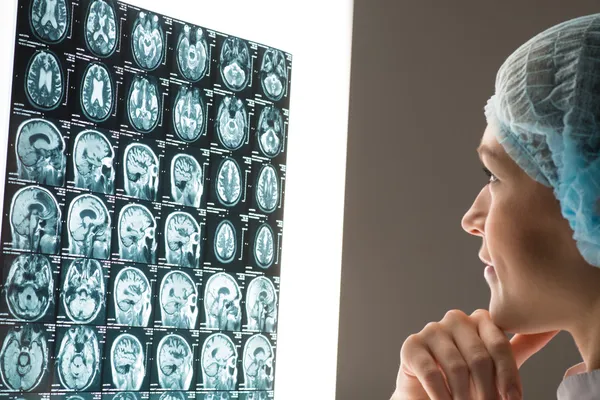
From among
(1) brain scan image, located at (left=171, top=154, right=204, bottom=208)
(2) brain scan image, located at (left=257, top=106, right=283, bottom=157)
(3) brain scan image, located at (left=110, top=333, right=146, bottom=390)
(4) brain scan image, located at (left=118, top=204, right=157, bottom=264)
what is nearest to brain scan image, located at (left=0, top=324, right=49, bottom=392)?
(3) brain scan image, located at (left=110, top=333, right=146, bottom=390)

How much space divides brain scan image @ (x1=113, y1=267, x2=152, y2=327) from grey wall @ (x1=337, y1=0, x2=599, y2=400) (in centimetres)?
62

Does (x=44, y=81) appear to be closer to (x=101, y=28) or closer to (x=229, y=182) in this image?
(x=101, y=28)

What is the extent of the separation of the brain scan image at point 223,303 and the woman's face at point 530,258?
1333 mm

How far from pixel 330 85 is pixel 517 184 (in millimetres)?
1575

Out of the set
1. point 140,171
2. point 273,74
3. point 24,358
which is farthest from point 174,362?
point 273,74

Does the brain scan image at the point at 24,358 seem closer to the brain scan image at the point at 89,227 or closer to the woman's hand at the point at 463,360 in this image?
the brain scan image at the point at 89,227

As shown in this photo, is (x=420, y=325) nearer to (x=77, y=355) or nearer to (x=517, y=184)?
(x=77, y=355)

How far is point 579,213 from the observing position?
967mm

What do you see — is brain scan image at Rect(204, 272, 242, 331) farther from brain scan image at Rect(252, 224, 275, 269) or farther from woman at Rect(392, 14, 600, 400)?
woman at Rect(392, 14, 600, 400)

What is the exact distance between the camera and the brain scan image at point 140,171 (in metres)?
2.14

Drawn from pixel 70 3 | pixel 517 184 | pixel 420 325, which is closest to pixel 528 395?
pixel 420 325

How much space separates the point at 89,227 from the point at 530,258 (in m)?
1.35

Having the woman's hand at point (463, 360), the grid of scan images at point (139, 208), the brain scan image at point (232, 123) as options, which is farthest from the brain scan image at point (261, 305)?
the woman's hand at point (463, 360)

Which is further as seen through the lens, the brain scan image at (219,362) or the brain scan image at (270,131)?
the brain scan image at (270,131)
